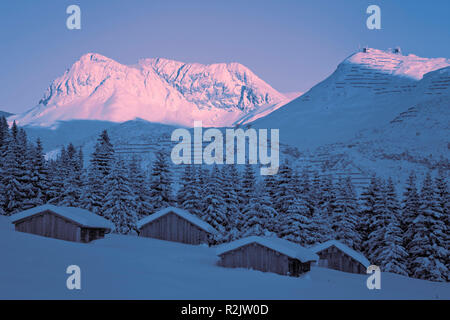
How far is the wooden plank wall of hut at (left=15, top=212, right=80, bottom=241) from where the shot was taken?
31.3 meters

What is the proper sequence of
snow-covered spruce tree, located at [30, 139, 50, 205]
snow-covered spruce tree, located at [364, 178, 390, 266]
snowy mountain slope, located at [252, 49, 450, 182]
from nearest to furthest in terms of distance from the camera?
snow-covered spruce tree, located at [364, 178, 390, 266]
snow-covered spruce tree, located at [30, 139, 50, 205]
snowy mountain slope, located at [252, 49, 450, 182]

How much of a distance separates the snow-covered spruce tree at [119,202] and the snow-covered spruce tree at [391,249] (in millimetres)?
25078

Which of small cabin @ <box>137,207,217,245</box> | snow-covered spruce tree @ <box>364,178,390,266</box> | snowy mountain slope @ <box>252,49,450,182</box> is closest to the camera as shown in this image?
small cabin @ <box>137,207,217,245</box>

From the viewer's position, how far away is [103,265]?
70.3ft

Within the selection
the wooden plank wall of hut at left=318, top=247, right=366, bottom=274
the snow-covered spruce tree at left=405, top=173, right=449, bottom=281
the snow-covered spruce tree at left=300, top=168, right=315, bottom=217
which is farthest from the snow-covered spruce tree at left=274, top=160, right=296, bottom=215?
the snow-covered spruce tree at left=405, top=173, right=449, bottom=281

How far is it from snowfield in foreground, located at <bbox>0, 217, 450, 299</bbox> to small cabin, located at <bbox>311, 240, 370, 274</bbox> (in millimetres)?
5743

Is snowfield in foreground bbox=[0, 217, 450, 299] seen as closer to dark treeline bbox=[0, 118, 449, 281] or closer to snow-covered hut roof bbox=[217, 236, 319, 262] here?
snow-covered hut roof bbox=[217, 236, 319, 262]

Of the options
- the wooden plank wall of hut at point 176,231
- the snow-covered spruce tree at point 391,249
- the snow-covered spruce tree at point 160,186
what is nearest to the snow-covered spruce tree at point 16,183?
the snow-covered spruce tree at point 160,186

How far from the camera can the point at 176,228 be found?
1576 inches

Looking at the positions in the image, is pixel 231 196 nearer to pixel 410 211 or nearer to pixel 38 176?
pixel 410 211

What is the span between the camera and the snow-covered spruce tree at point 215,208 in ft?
149

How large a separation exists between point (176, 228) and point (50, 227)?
11937 mm

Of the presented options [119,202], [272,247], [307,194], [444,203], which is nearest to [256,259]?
A: [272,247]
